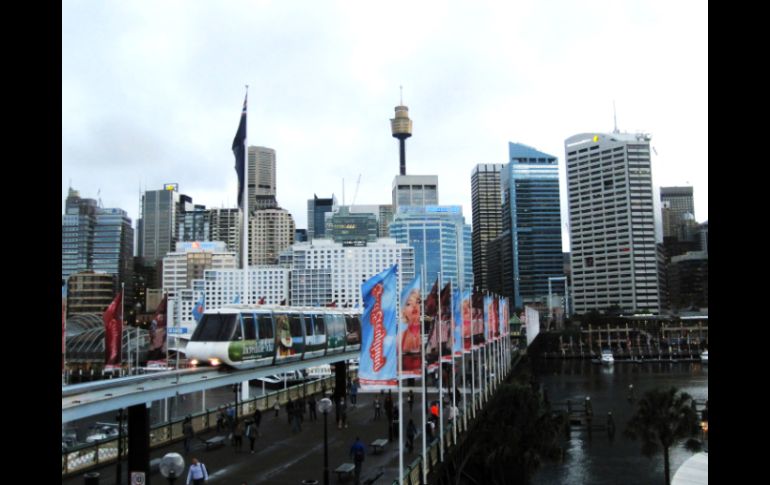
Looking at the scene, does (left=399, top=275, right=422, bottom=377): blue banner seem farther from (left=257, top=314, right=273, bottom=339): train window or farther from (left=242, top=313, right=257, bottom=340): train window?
(left=257, top=314, right=273, bottom=339): train window

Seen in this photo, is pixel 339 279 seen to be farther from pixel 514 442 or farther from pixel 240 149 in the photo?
pixel 514 442

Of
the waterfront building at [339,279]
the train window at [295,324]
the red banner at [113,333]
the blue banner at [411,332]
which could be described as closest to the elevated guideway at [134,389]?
the train window at [295,324]

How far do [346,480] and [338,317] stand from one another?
51.9ft

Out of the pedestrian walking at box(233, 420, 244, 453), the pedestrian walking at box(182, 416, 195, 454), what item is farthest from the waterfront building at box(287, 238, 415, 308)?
the pedestrian walking at box(233, 420, 244, 453)

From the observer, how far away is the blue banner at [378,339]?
731 inches

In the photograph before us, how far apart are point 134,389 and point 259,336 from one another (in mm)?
7851

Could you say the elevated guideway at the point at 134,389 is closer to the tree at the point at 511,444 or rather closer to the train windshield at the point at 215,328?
the train windshield at the point at 215,328

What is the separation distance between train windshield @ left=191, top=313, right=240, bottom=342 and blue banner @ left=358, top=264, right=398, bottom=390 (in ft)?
25.3

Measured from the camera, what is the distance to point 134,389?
18688 millimetres

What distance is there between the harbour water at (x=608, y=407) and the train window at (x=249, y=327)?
2183cm

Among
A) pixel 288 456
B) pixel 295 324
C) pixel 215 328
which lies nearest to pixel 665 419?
pixel 295 324

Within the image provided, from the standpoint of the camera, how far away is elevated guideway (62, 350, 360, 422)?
1656cm
